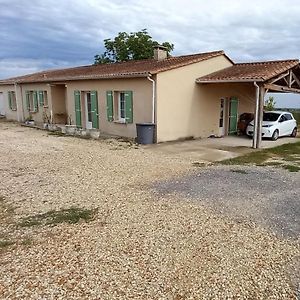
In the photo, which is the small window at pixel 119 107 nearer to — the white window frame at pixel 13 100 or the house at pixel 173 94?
the house at pixel 173 94

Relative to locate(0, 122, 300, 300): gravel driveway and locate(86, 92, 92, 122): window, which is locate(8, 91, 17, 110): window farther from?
locate(0, 122, 300, 300): gravel driveway

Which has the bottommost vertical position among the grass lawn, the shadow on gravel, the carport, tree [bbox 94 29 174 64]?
the grass lawn

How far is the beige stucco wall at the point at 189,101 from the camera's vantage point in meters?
12.7

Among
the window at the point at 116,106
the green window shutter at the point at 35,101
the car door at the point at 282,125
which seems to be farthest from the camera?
the green window shutter at the point at 35,101

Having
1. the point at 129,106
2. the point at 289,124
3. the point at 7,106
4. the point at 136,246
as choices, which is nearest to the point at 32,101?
the point at 7,106

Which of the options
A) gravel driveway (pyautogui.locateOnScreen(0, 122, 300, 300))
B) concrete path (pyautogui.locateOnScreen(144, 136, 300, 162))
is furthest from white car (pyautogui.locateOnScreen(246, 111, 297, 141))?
gravel driveway (pyautogui.locateOnScreen(0, 122, 300, 300))

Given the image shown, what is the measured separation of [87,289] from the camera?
10.2 feet

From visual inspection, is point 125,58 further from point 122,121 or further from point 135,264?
point 135,264

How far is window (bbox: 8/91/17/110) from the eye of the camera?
22766 mm

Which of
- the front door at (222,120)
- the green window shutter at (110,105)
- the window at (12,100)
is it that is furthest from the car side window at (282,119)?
the window at (12,100)

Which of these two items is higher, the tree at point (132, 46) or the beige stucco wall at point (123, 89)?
the tree at point (132, 46)

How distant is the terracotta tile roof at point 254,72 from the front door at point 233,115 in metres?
1.70

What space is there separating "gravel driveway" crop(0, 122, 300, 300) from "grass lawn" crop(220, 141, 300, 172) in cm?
199

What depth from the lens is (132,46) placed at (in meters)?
28.6
